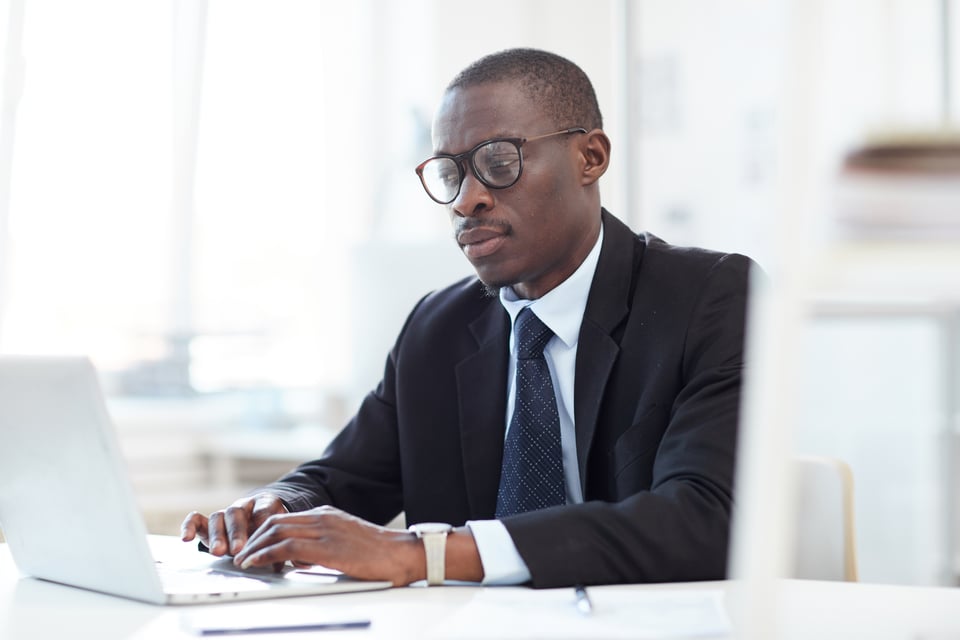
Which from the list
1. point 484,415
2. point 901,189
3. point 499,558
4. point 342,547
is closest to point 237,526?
point 342,547

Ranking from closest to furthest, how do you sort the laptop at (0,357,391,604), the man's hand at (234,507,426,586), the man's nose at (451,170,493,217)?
the laptop at (0,357,391,604)
the man's hand at (234,507,426,586)
the man's nose at (451,170,493,217)

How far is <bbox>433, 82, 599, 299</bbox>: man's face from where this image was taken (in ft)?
5.69

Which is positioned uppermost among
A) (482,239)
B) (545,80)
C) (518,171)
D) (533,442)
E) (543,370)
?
(545,80)

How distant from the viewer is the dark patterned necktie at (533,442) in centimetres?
164

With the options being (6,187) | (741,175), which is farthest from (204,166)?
(741,175)

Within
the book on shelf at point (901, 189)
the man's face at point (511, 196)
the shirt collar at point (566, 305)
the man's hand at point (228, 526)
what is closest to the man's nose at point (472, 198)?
the man's face at point (511, 196)

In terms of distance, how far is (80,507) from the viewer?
115cm

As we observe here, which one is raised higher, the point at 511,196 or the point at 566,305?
the point at 511,196

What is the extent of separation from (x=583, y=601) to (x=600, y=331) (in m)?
0.66

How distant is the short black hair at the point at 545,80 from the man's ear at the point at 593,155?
0.08 feet

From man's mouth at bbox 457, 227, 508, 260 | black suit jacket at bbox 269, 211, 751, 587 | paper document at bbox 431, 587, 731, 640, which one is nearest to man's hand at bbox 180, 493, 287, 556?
black suit jacket at bbox 269, 211, 751, 587

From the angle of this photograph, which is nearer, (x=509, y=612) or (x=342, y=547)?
(x=509, y=612)

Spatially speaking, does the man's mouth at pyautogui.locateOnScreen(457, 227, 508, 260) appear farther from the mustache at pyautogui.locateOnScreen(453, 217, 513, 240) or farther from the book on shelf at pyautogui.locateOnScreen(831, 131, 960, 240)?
the book on shelf at pyautogui.locateOnScreen(831, 131, 960, 240)

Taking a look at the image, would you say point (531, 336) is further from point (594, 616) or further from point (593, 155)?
point (594, 616)
